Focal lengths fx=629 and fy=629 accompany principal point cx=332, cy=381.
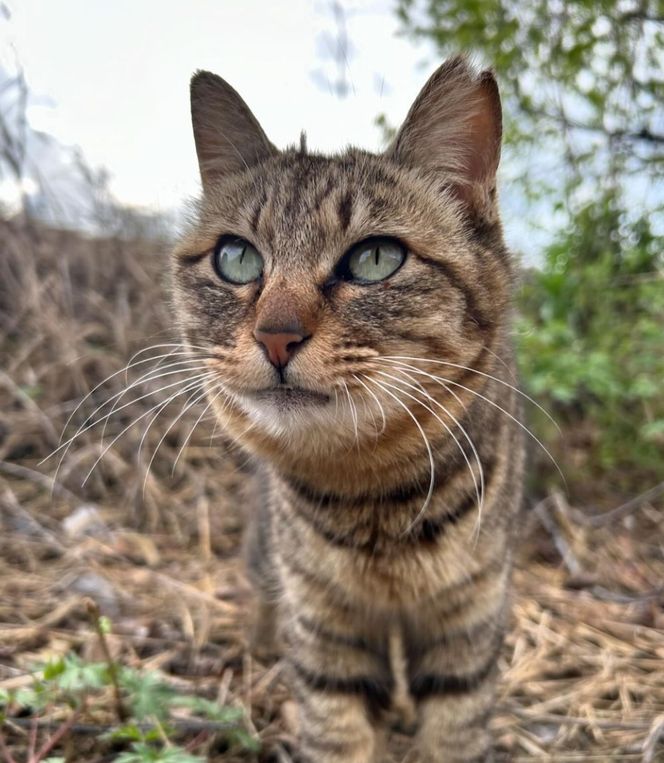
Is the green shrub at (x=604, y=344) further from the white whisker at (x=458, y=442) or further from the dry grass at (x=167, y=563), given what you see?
the white whisker at (x=458, y=442)

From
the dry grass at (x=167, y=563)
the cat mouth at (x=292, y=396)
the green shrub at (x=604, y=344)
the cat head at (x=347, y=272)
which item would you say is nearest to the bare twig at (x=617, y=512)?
the dry grass at (x=167, y=563)

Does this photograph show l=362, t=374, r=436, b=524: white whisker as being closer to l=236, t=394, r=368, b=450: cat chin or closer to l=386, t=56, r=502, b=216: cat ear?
l=236, t=394, r=368, b=450: cat chin

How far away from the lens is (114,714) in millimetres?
1673

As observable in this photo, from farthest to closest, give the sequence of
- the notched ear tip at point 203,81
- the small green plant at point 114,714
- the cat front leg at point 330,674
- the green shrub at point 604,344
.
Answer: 1. the green shrub at point 604,344
2. the notched ear tip at point 203,81
3. the cat front leg at point 330,674
4. the small green plant at point 114,714

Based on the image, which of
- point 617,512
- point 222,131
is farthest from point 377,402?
point 617,512

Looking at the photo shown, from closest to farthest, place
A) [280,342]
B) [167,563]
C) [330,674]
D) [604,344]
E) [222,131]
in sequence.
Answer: [280,342] → [330,674] → [222,131] → [167,563] → [604,344]

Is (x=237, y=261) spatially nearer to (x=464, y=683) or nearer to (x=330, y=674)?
(x=330, y=674)

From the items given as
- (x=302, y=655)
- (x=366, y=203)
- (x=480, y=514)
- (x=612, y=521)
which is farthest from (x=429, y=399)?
(x=612, y=521)

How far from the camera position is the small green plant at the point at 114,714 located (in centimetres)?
138

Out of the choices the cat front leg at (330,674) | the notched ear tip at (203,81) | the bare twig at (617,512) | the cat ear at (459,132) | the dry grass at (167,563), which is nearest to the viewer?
the cat ear at (459,132)

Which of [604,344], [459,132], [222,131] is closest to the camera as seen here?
[459,132]

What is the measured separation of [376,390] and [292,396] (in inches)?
7.0

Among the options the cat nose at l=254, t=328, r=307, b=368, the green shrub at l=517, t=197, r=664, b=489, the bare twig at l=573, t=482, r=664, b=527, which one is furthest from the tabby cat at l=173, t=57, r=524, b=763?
the green shrub at l=517, t=197, r=664, b=489

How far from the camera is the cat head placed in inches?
51.9
